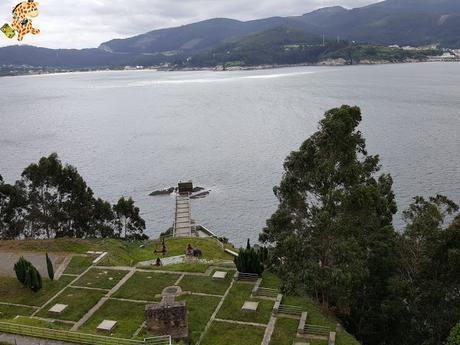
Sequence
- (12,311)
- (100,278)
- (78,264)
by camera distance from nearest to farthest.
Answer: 1. (12,311)
2. (100,278)
3. (78,264)

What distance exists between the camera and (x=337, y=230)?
1428 inches

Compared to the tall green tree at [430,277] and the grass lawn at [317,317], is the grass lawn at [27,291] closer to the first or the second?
the grass lawn at [317,317]

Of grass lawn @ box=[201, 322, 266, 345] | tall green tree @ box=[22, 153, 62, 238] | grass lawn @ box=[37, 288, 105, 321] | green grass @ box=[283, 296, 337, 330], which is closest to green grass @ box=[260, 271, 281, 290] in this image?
green grass @ box=[283, 296, 337, 330]

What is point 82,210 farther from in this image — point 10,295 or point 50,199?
point 10,295

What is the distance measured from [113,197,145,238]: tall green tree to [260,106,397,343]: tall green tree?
35.1 m

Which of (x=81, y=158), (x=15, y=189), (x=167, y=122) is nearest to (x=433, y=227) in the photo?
(x=15, y=189)

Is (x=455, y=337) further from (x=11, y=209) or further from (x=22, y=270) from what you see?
(x=11, y=209)

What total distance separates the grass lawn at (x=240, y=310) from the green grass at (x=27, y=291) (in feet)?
47.3

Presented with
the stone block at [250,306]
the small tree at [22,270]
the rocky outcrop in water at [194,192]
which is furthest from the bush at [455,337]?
the rocky outcrop in water at [194,192]

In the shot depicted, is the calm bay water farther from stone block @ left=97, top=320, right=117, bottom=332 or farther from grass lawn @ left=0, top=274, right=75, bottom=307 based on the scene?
stone block @ left=97, top=320, right=117, bottom=332

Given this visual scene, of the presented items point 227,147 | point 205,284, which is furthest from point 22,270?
point 227,147

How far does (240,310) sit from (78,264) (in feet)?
59.3

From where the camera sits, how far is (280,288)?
37.9 meters

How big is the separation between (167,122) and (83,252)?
124 m
